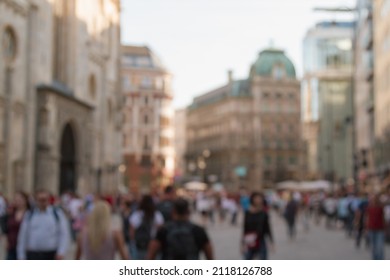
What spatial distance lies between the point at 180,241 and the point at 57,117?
27051mm

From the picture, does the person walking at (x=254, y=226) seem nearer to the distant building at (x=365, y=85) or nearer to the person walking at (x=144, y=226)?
the person walking at (x=144, y=226)

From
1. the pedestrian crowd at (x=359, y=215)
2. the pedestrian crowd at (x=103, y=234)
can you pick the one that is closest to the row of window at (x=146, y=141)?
the pedestrian crowd at (x=359, y=215)

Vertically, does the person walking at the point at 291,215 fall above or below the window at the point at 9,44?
below

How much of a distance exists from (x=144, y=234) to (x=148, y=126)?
81.4 meters

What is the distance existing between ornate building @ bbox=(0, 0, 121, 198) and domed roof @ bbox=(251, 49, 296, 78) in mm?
57716

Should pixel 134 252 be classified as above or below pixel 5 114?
below

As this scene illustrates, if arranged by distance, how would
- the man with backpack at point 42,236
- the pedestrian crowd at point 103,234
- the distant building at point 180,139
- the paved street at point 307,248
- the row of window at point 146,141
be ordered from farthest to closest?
1. the distant building at point 180,139
2. the row of window at point 146,141
3. the paved street at point 307,248
4. the man with backpack at point 42,236
5. the pedestrian crowd at point 103,234

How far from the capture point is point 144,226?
410 inches

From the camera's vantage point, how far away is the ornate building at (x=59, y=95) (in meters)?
28.9

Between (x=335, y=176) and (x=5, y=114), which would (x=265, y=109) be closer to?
(x=335, y=176)

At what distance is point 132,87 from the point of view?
278 ft

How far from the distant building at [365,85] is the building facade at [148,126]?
27.3m

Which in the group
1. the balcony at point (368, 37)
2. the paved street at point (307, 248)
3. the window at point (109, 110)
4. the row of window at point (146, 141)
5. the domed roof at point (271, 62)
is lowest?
the paved street at point (307, 248)
